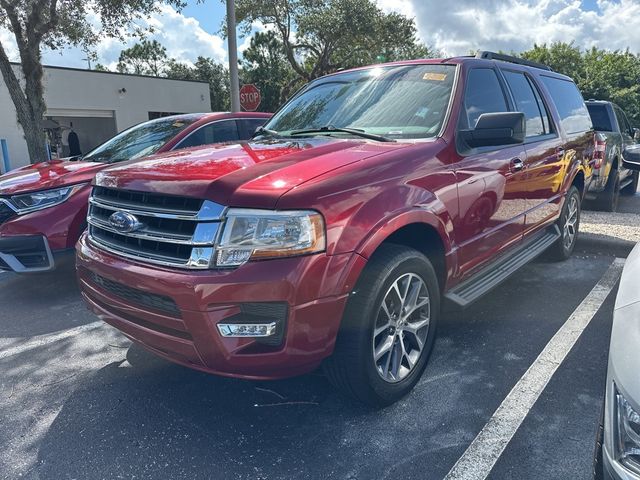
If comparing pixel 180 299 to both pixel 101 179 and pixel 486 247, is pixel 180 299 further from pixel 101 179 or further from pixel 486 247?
pixel 486 247

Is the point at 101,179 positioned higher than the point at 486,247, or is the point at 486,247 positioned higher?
the point at 101,179

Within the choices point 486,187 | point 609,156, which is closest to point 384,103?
point 486,187

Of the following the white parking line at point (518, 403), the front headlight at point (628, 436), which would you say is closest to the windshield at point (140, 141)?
the white parking line at point (518, 403)

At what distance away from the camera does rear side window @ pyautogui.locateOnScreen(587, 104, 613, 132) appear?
9.11 meters

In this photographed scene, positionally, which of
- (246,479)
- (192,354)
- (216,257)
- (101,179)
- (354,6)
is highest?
(354,6)

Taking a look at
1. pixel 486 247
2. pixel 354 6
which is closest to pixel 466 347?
pixel 486 247

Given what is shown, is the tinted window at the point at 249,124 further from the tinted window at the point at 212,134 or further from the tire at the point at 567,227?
the tire at the point at 567,227

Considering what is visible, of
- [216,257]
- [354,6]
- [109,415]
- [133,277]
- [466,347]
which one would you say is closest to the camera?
[216,257]

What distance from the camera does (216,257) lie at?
7.34ft

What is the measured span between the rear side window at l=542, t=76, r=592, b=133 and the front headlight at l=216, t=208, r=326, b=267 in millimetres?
3839

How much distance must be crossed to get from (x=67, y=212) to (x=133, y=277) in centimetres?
242

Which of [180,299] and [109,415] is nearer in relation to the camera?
[180,299]

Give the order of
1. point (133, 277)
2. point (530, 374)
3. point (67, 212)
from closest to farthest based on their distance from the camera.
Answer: point (133, 277) → point (530, 374) → point (67, 212)

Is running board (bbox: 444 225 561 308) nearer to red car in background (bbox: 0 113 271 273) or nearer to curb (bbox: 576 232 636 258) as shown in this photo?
curb (bbox: 576 232 636 258)
